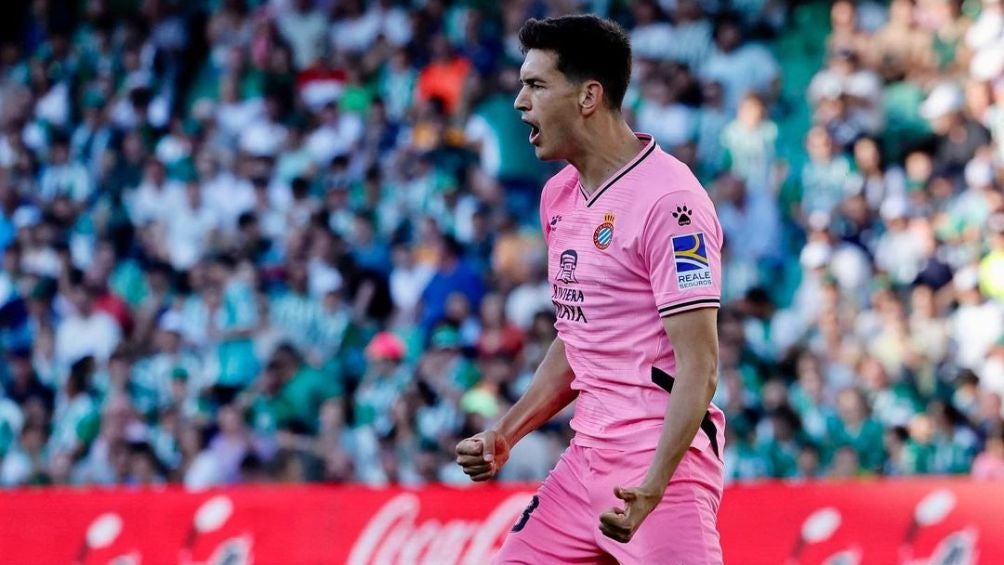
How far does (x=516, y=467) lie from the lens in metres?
10.8

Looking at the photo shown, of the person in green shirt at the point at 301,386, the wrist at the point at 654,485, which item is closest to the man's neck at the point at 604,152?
the wrist at the point at 654,485

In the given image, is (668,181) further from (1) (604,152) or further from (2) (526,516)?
(2) (526,516)

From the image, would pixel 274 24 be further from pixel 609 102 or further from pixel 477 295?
pixel 609 102

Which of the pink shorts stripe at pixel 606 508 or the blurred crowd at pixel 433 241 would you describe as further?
the blurred crowd at pixel 433 241

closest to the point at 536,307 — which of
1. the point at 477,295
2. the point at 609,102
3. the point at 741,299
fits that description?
the point at 477,295

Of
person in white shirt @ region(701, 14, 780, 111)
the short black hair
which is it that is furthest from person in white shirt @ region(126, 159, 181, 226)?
the short black hair

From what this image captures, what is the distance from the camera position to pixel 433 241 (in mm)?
12812

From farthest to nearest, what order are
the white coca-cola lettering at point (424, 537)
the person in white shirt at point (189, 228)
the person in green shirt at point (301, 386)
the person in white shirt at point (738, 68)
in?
1. the person in white shirt at point (189, 228)
2. the person in white shirt at point (738, 68)
3. the person in green shirt at point (301, 386)
4. the white coca-cola lettering at point (424, 537)

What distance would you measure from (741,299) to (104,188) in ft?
19.2

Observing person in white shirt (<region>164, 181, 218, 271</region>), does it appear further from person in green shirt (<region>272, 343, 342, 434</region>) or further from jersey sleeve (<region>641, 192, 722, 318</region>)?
jersey sleeve (<region>641, 192, 722, 318</region>)

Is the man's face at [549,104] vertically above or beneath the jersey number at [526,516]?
above

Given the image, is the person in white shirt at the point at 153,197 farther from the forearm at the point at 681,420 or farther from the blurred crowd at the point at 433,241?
the forearm at the point at 681,420

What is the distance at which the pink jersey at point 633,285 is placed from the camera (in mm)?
4516

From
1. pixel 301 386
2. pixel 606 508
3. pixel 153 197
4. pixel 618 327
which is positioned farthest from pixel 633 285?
pixel 153 197
